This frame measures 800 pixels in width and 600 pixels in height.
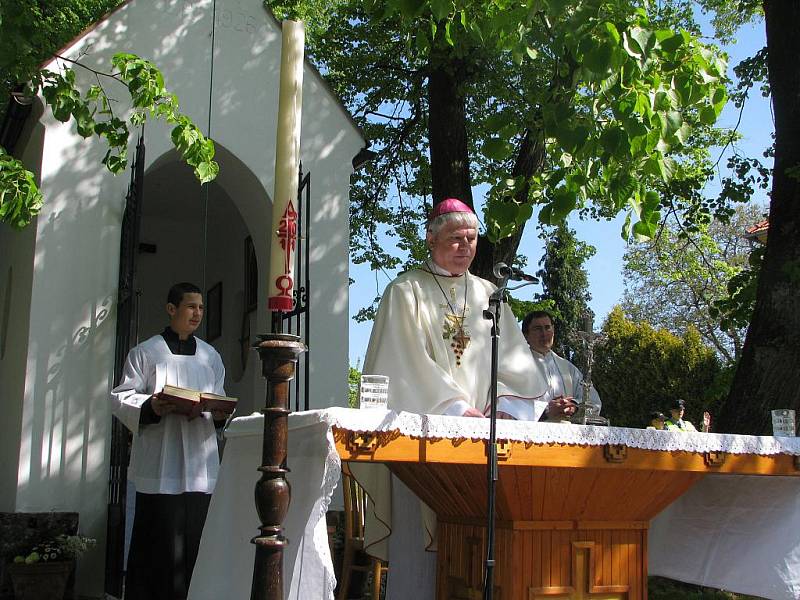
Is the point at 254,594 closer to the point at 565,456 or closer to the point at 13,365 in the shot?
the point at 565,456

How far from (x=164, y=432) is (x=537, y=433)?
2.47 meters

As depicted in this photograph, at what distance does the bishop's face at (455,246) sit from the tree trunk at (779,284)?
3.34m

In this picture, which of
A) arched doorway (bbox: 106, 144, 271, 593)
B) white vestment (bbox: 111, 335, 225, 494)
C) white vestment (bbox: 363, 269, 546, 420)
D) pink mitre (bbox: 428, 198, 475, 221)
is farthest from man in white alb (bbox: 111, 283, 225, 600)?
arched doorway (bbox: 106, 144, 271, 593)

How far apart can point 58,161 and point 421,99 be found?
216 inches

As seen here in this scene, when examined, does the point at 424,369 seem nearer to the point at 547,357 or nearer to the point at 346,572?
the point at 346,572

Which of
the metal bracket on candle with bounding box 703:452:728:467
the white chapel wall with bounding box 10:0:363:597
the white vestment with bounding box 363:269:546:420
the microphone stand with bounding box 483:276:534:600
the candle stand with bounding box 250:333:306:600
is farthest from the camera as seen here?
the white chapel wall with bounding box 10:0:363:597

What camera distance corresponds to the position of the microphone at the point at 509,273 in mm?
3387

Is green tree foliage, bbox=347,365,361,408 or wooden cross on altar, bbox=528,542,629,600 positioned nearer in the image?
wooden cross on altar, bbox=528,542,629,600

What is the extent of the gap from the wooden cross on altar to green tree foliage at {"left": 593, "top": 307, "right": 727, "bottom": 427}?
24.1 metres

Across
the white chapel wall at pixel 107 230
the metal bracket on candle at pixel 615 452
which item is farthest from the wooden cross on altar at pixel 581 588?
the white chapel wall at pixel 107 230

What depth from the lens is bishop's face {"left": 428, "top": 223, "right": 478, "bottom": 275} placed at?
4.59m

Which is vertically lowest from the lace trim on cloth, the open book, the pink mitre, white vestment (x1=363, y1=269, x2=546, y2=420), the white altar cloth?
the white altar cloth

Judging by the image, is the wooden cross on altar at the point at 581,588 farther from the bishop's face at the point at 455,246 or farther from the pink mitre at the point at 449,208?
the pink mitre at the point at 449,208

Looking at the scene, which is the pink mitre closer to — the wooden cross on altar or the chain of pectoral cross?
the chain of pectoral cross
